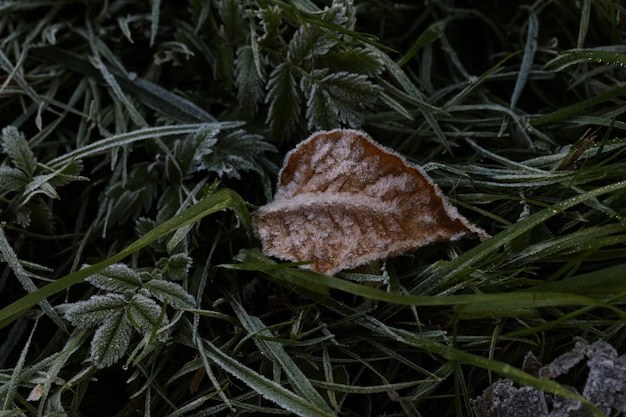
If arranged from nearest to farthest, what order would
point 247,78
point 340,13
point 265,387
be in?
point 265,387 → point 340,13 → point 247,78

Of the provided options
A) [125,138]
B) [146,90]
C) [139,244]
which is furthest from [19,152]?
[139,244]

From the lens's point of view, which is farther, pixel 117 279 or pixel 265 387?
pixel 117 279

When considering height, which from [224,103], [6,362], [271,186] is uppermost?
[224,103]

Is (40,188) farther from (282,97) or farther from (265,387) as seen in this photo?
(265,387)

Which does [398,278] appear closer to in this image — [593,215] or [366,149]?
[366,149]

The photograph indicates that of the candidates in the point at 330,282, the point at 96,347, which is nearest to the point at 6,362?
the point at 96,347

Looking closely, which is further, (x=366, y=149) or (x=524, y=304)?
(x=366, y=149)

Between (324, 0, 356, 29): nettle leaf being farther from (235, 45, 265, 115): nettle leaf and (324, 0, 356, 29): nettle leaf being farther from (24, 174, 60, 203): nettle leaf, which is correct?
(24, 174, 60, 203): nettle leaf
